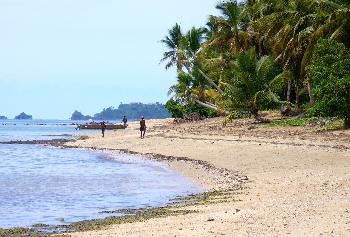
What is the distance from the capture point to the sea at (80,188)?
1333 cm

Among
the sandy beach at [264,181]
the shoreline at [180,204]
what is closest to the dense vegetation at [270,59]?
the sandy beach at [264,181]

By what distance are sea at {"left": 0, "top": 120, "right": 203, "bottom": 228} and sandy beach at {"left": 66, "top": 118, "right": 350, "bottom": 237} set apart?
1.37m

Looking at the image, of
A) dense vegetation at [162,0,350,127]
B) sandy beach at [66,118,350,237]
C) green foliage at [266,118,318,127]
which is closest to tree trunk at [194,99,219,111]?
dense vegetation at [162,0,350,127]

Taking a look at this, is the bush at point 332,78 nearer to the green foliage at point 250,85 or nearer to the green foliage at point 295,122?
the green foliage at point 295,122

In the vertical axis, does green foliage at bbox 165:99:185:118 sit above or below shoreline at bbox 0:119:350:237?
above

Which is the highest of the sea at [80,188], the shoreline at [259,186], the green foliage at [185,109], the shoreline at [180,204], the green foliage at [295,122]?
the green foliage at [185,109]

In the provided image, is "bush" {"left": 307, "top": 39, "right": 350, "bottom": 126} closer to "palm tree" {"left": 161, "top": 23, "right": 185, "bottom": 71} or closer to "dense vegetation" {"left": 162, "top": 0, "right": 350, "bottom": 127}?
"dense vegetation" {"left": 162, "top": 0, "right": 350, "bottom": 127}

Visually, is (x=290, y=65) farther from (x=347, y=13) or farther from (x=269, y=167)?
(x=269, y=167)

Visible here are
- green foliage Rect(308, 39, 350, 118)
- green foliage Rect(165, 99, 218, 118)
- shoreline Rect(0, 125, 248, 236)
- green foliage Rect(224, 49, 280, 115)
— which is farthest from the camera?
green foliage Rect(165, 99, 218, 118)

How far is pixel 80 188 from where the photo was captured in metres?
18.6

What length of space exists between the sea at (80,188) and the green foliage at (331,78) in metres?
9.41

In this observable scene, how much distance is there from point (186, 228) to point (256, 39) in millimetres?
40947

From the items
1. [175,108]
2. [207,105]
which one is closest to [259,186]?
[207,105]

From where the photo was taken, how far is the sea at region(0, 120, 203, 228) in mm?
13328
